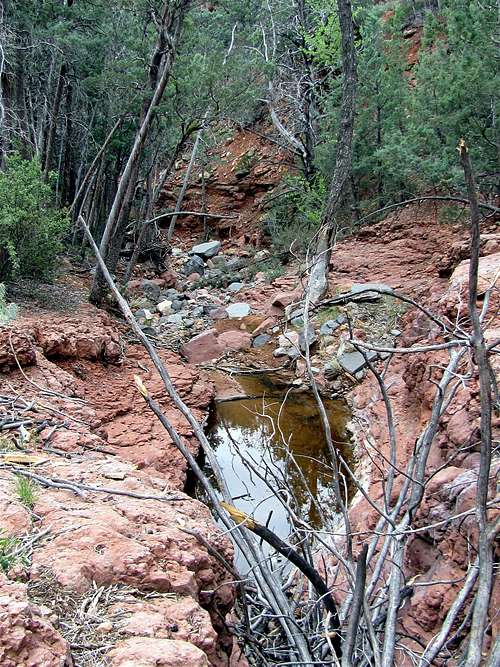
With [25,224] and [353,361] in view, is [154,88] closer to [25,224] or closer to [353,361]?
[25,224]

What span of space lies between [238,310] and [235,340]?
1.78 metres

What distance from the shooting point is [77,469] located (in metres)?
3.07

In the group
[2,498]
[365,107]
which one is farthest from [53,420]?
[365,107]

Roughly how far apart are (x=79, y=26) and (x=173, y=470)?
9.58 m

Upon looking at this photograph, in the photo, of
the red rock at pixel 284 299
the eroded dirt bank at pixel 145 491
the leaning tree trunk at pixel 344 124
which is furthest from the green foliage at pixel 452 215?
the red rock at pixel 284 299

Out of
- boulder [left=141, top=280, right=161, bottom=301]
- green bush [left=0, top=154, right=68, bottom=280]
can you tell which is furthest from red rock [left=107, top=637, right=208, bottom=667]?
boulder [left=141, top=280, right=161, bottom=301]

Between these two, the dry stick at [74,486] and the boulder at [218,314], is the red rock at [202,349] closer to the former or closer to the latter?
the boulder at [218,314]

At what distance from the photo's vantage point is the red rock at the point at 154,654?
1.59 m

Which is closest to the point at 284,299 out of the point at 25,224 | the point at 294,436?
the point at 294,436

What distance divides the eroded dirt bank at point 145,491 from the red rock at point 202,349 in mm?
24

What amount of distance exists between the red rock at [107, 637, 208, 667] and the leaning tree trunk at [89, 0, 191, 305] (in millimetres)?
7548

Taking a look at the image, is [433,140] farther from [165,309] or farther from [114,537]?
[114,537]

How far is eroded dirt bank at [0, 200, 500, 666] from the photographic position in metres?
1.79

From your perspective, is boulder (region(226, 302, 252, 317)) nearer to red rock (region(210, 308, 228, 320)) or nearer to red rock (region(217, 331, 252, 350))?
red rock (region(210, 308, 228, 320))
